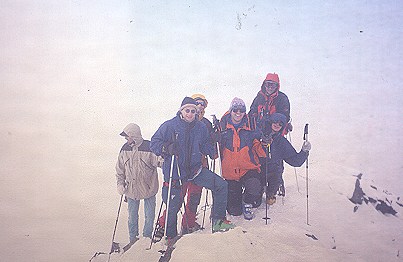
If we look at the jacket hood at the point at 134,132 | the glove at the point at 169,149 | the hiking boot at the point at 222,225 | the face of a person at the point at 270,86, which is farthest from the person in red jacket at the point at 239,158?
the jacket hood at the point at 134,132

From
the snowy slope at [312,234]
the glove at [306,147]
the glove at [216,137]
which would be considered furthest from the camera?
the glove at [306,147]

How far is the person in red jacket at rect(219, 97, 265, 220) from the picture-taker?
2957mm

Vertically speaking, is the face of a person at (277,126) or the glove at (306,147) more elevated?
the face of a person at (277,126)

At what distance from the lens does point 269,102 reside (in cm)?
310

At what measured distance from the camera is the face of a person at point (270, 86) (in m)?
3.09

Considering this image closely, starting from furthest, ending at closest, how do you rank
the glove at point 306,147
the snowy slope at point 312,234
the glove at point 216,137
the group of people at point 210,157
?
the glove at point 306,147 → the glove at point 216,137 → the group of people at point 210,157 → the snowy slope at point 312,234

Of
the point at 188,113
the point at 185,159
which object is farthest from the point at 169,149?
the point at 188,113

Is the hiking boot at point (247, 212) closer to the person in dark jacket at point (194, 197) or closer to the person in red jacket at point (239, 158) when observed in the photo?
the person in red jacket at point (239, 158)

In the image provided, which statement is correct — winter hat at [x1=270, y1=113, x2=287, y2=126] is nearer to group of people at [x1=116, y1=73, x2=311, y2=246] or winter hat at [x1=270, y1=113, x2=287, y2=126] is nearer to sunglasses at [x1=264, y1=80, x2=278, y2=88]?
group of people at [x1=116, y1=73, x2=311, y2=246]

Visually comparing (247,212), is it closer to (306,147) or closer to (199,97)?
(306,147)

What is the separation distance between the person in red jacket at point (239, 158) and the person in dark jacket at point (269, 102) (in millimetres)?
114

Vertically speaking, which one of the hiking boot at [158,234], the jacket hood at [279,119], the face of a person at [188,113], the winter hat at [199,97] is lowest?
the hiking boot at [158,234]

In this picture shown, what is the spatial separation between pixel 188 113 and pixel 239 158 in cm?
56

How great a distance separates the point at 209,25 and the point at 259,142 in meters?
1.03
